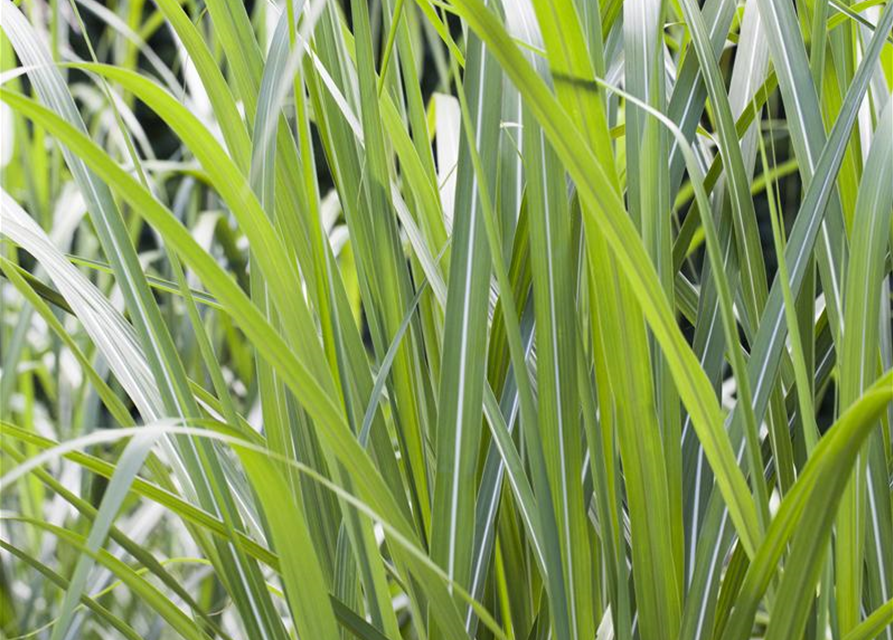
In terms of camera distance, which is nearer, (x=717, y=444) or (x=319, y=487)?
(x=717, y=444)

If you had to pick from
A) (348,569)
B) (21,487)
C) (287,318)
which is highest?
(287,318)

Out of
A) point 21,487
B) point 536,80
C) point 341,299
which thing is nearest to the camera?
point 536,80

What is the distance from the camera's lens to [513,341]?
0.97 ft

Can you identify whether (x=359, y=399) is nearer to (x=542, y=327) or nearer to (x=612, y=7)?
(x=542, y=327)

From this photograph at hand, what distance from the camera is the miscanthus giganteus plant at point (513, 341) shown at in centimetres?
26

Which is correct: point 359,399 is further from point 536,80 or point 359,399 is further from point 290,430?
point 536,80

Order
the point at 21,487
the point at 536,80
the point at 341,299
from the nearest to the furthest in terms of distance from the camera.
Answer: the point at 536,80
the point at 341,299
the point at 21,487

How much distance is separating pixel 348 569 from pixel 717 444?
0.49ft

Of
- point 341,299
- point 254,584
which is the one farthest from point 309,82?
point 254,584

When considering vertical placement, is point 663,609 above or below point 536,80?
below

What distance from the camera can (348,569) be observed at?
0.35m

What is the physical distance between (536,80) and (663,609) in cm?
18

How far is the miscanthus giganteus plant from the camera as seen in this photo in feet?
0.85

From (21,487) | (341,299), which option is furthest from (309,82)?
(21,487)
